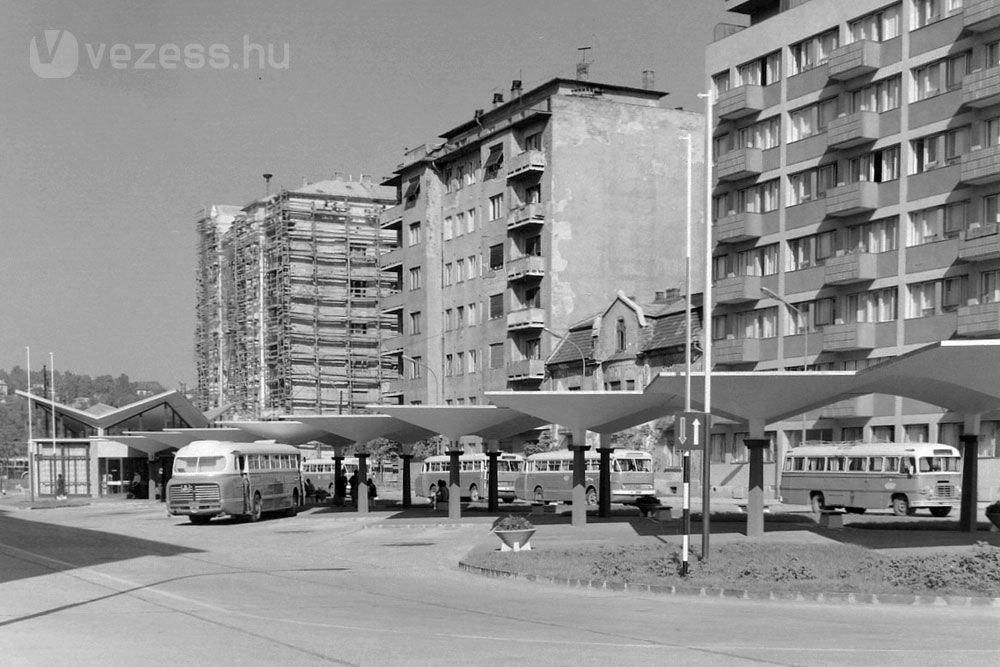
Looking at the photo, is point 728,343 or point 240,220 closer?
point 728,343

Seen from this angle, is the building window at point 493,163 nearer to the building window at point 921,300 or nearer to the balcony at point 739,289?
the balcony at point 739,289

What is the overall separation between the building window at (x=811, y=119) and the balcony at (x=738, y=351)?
37.2ft

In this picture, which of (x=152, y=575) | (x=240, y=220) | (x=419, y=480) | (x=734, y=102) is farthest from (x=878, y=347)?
(x=240, y=220)

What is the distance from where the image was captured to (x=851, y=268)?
6856 centimetres

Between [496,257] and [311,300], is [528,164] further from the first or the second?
[311,300]

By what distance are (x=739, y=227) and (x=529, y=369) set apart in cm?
2112

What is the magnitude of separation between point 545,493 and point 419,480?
1349 centimetres

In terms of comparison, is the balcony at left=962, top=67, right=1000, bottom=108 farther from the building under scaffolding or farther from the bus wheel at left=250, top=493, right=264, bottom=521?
the building under scaffolding

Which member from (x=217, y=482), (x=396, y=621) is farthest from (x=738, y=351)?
(x=396, y=621)

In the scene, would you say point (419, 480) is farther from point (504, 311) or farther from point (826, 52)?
point (826, 52)

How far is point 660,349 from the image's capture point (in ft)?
263

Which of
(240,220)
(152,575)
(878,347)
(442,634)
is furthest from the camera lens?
(240,220)

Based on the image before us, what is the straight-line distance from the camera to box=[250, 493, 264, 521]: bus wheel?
5375cm

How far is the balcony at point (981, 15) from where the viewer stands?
59.9 metres
